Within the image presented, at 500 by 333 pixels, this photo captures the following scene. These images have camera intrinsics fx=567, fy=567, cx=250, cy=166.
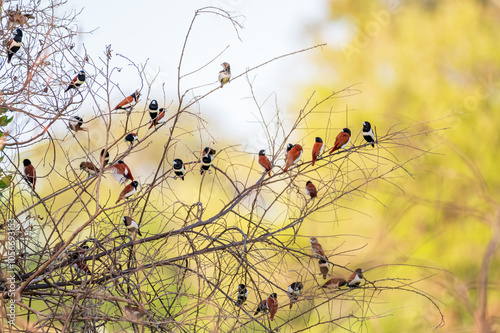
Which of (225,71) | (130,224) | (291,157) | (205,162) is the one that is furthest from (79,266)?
(225,71)

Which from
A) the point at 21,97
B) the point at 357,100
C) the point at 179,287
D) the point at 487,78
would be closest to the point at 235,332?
the point at 179,287

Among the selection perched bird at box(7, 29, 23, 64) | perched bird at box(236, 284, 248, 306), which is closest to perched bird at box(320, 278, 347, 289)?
perched bird at box(236, 284, 248, 306)

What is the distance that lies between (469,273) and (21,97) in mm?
5515

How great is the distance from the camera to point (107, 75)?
6.27 feet

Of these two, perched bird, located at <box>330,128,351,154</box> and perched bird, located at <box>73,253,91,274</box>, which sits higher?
perched bird, located at <box>330,128,351,154</box>

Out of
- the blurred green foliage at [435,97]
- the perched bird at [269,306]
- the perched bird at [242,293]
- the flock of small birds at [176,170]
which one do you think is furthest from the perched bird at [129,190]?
the blurred green foliage at [435,97]

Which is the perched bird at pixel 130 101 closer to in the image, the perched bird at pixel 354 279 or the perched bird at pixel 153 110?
the perched bird at pixel 153 110

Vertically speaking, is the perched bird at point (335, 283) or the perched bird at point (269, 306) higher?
the perched bird at point (335, 283)

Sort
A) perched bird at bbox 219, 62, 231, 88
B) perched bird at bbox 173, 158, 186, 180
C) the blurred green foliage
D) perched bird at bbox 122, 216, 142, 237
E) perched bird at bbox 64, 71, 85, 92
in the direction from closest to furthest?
1. perched bird at bbox 122, 216, 142, 237
2. perched bird at bbox 173, 158, 186, 180
3. perched bird at bbox 64, 71, 85, 92
4. perched bird at bbox 219, 62, 231, 88
5. the blurred green foliage

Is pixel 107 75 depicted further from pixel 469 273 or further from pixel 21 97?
pixel 469 273

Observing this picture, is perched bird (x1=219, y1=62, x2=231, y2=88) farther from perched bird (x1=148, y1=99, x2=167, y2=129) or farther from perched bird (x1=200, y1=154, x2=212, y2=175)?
perched bird (x1=200, y1=154, x2=212, y2=175)

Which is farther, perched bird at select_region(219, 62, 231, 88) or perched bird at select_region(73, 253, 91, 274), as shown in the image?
perched bird at select_region(219, 62, 231, 88)

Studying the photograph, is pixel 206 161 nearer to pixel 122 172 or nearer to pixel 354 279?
pixel 122 172

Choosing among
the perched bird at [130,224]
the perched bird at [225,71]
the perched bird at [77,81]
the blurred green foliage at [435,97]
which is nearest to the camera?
the perched bird at [130,224]
